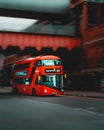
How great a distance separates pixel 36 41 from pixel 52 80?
1312 centimetres

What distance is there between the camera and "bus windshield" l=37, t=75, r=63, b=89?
3152 cm

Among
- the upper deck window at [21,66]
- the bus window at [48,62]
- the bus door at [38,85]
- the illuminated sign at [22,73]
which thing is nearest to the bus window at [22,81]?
the illuminated sign at [22,73]

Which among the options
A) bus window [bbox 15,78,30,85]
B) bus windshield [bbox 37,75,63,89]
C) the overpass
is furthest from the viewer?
the overpass

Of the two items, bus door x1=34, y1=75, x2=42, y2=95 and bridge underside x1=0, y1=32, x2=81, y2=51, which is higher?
bridge underside x1=0, y1=32, x2=81, y2=51

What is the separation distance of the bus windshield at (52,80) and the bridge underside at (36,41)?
11935 millimetres

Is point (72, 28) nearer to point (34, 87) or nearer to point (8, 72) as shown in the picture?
point (34, 87)

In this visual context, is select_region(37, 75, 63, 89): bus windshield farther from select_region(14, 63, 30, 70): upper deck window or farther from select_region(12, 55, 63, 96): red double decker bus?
select_region(14, 63, 30, 70): upper deck window

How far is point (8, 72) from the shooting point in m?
73.4

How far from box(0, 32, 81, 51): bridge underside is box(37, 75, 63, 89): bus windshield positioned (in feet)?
39.2

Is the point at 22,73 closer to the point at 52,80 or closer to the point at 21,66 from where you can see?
the point at 21,66

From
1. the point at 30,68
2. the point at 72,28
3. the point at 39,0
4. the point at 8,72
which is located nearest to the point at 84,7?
the point at 72,28

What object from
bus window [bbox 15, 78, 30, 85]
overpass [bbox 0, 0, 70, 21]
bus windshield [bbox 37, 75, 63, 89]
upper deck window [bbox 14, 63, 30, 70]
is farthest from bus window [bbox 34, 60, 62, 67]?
overpass [bbox 0, 0, 70, 21]

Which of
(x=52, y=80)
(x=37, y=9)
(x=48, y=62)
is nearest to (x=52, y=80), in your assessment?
(x=52, y=80)

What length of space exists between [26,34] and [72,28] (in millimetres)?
6346
